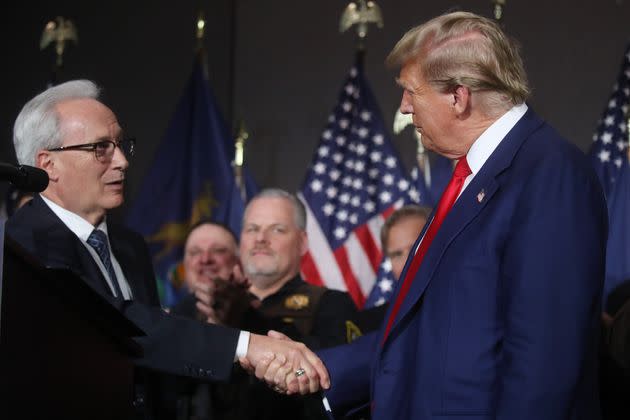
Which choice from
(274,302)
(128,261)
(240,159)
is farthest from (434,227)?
(240,159)

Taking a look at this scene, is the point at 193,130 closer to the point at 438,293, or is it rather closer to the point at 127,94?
the point at 127,94

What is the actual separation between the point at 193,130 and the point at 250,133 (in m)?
0.60

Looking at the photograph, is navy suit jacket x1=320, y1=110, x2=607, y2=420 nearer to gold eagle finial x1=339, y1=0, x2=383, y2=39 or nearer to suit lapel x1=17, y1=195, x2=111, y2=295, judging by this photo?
suit lapel x1=17, y1=195, x2=111, y2=295

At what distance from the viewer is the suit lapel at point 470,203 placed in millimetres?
2373

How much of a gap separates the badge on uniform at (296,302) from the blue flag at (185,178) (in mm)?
2304

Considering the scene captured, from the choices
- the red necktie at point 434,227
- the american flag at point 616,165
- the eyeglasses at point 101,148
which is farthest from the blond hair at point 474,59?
the american flag at point 616,165

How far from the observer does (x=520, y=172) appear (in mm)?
2326

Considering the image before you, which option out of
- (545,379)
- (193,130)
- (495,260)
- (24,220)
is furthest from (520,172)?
(193,130)

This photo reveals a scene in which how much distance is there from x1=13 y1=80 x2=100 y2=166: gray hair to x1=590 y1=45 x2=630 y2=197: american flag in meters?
3.65

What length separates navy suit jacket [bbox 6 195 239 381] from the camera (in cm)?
289

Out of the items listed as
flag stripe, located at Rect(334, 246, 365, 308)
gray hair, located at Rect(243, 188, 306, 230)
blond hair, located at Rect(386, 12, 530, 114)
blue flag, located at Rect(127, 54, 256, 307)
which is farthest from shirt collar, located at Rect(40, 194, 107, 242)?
blue flag, located at Rect(127, 54, 256, 307)

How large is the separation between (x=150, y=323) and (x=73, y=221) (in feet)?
1.36

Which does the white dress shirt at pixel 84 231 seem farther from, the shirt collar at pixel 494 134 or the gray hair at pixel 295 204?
the gray hair at pixel 295 204

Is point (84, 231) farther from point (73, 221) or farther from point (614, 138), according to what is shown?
point (614, 138)
